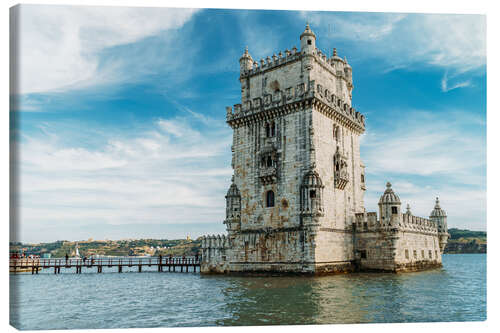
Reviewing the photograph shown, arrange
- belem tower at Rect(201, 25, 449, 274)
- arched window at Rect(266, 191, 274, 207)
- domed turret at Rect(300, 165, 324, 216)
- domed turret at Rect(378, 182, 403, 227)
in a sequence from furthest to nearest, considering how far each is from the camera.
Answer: arched window at Rect(266, 191, 274, 207), domed turret at Rect(378, 182, 403, 227), belem tower at Rect(201, 25, 449, 274), domed turret at Rect(300, 165, 324, 216)

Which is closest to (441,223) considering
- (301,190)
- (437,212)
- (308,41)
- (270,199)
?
(437,212)

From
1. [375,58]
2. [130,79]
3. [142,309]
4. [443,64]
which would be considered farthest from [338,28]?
[142,309]

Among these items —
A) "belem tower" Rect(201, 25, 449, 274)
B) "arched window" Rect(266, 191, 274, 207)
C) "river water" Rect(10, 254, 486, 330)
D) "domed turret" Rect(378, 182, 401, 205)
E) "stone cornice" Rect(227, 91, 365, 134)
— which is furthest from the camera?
"arched window" Rect(266, 191, 274, 207)

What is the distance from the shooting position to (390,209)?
31.2 m

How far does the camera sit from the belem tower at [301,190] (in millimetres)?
29531

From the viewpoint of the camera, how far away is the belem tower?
29531mm

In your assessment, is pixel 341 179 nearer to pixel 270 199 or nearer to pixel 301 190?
pixel 301 190

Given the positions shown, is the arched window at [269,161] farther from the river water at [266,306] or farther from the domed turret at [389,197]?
the river water at [266,306]

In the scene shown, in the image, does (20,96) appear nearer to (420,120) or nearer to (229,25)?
(229,25)

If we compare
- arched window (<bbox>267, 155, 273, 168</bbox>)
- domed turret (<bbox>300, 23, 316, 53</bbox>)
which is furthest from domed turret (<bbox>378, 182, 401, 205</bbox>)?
domed turret (<bbox>300, 23, 316, 53</bbox>)

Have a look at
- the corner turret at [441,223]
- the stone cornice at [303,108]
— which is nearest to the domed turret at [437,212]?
the corner turret at [441,223]

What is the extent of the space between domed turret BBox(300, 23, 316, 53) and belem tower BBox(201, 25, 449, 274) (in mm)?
58

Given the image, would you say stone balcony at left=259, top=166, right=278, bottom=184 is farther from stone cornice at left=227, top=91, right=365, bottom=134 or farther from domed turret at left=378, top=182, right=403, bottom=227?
domed turret at left=378, top=182, right=403, bottom=227

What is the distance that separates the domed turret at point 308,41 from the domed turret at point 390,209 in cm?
1229
